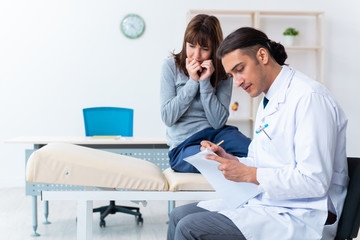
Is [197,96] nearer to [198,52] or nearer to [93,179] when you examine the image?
[198,52]

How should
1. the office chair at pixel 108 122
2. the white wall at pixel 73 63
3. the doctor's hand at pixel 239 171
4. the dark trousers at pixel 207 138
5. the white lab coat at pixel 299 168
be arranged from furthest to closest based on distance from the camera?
the white wall at pixel 73 63
the office chair at pixel 108 122
the dark trousers at pixel 207 138
the doctor's hand at pixel 239 171
the white lab coat at pixel 299 168

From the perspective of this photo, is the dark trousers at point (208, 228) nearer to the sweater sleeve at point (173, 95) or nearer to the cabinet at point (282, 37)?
the sweater sleeve at point (173, 95)

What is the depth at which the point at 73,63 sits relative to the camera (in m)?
5.01

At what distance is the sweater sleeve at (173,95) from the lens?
7.14 feet

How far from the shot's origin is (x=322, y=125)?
1344 mm

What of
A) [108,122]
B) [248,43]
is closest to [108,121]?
[108,122]

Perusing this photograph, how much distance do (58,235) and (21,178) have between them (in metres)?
2.04

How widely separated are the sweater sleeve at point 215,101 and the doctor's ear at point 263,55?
66 centimetres

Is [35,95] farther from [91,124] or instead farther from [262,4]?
[262,4]

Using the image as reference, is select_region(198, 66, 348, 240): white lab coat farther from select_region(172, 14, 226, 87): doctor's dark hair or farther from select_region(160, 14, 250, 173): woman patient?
select_region(172, 14, 226, 87): doctor's dark hair

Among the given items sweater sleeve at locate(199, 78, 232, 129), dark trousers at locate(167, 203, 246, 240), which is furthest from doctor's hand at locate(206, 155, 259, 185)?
sweater sleeve at locate(199, 78, 232, 129)

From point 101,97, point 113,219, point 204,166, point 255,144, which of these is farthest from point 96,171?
point 101,97

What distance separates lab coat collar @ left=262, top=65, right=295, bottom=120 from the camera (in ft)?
4.89

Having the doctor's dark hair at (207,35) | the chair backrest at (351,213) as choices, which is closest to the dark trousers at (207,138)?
the doctor's dark hair at (207,35)
